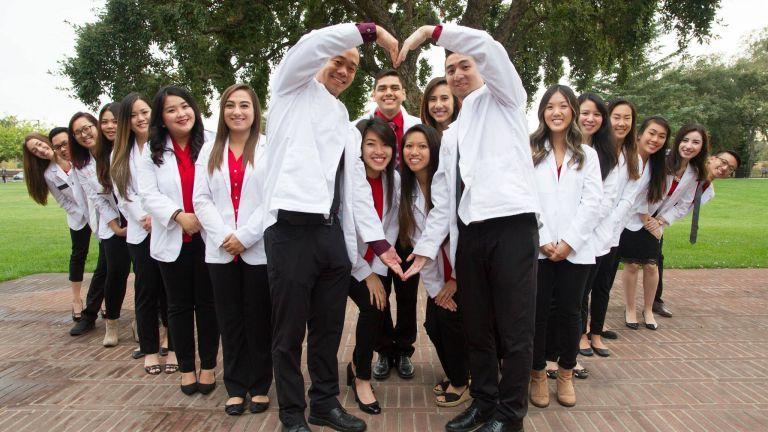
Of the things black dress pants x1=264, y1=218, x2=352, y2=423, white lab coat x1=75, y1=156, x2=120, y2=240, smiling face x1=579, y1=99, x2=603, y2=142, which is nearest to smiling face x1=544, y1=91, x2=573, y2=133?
smiling face x1=579, y1=99, x2=603, y2=142

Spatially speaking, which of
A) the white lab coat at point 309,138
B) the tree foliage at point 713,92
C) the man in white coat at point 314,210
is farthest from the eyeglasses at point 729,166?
the tree foliage at point 713,92

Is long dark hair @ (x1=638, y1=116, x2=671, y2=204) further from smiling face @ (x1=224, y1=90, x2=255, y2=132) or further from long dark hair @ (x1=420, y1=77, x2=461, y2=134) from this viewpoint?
smiling face @ (x1=224, y1=90, x2=255, y2=132)

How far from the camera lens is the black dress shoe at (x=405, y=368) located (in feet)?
13.0

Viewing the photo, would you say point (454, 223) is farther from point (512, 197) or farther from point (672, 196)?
point (672, 196)

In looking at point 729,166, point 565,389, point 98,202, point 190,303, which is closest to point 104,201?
point 98,202

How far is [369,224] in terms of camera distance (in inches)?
126

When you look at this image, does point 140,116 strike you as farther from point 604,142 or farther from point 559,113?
point 604,142

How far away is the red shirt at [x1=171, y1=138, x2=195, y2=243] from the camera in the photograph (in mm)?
3609

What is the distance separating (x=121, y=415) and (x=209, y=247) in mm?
1241

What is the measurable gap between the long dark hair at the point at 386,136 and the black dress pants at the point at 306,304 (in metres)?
0.60

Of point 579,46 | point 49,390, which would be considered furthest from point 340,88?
point 579,46

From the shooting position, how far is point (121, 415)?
334 centimetres

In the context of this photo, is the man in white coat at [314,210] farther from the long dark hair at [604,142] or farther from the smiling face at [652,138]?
the smiling face at [652,138]

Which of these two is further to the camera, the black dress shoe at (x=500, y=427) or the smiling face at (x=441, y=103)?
the smiling face at (x=441, y=103)
